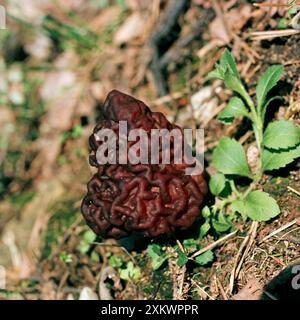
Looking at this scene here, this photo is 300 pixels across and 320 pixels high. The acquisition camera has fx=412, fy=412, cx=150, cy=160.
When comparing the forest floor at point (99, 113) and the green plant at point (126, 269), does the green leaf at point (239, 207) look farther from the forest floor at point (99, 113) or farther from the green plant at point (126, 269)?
the green plant at point (126, 269)

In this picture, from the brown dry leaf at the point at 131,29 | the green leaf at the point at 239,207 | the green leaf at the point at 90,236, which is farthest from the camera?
the brown dry leaf at the point at 131,29

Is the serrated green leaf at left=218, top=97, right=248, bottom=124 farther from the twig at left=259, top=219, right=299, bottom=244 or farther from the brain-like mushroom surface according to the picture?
the twig at left=259, top=219, right=299, bottom=244

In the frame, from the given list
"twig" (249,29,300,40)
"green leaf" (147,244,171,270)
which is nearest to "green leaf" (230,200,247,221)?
"green leaf" (147,244,171,270)

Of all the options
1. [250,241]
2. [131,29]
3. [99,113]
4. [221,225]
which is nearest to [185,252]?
[221,225]

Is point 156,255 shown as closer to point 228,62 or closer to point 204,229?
point 204,229

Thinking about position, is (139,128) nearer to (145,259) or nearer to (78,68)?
(145,259)

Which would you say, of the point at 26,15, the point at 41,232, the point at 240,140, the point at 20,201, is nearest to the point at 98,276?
the point at 41,232

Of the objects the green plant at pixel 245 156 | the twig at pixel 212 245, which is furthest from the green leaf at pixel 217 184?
the twig at pixel 212 245
